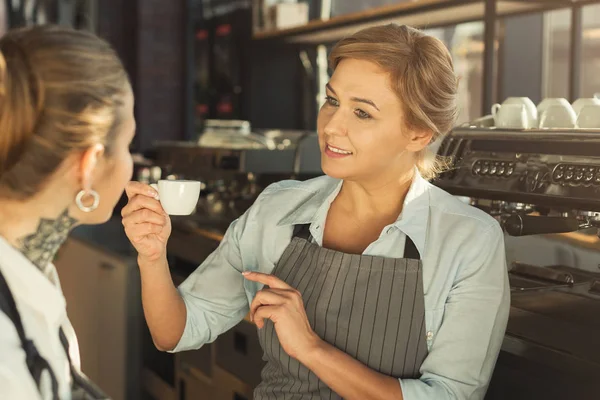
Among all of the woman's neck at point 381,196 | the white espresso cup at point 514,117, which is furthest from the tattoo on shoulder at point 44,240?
the white espresso cup at point 514,117

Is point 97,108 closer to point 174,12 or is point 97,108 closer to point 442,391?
point 442,391

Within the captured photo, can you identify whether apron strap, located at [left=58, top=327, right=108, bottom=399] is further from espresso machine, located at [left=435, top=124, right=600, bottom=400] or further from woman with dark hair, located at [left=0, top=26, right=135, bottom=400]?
espresso machine, located at [left=435, top=124, right=600, bottom=400]

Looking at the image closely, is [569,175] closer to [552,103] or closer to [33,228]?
[552,103]

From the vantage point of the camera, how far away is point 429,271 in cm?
149

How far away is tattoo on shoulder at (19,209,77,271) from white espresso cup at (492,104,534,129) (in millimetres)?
1189

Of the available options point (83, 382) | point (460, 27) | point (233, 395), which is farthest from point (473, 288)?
point (460, 27)

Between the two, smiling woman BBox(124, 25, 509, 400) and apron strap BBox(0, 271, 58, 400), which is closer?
apron strap BBox(0, 271, 58, 400)

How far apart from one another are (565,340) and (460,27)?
7.16 ft

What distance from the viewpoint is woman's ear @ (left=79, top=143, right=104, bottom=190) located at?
1085 mm

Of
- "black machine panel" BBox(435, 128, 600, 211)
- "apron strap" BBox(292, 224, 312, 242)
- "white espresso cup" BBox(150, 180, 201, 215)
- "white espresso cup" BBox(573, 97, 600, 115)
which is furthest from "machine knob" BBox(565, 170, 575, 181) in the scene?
"white espresso cup" BBox(150, 180, 201, 215)

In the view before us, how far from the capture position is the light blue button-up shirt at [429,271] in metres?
1.42

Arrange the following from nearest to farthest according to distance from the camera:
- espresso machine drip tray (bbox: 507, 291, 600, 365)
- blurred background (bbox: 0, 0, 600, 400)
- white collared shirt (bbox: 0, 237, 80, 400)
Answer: white collared shirt (bbox: 0, 237, 80, 400) < espresso machine drip tray (bbox: 507, 291, 600, 365) < blurred background (bbox: 0, 0, 600, 400)

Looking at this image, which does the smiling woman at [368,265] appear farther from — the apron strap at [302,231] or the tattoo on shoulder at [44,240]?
the tattoo on shoulder at [44,240]

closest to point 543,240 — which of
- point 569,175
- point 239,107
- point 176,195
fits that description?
point 569,175
